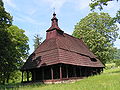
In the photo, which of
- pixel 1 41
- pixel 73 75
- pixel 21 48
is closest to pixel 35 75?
pixel 73 75

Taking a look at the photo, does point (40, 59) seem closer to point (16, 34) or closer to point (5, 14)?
point (5, 14)

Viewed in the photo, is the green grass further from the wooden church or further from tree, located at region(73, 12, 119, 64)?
tree, located at region(73, 12, 119, 64)

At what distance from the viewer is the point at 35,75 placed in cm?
3016

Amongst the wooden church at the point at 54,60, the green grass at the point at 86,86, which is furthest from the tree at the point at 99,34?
the green grass at the point at 86,86

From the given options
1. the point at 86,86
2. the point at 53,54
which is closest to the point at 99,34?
the point at 53,54

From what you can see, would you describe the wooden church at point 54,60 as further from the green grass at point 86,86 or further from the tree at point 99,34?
the tree at point 99,34

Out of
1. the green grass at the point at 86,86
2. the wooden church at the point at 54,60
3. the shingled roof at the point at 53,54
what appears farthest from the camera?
the shingled roof at the point at 53,54

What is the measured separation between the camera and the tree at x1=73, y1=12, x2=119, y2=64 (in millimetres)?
44219

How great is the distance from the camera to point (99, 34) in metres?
44.5

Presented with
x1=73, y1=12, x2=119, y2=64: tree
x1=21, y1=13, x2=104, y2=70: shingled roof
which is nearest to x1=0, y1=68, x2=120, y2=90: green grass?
x1=21, y1=13, x2=104, y2=70: shingled roof

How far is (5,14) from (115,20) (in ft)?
48.1

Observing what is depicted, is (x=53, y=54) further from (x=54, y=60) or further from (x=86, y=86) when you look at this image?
(x=86, y=86)

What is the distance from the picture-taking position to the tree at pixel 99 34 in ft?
145

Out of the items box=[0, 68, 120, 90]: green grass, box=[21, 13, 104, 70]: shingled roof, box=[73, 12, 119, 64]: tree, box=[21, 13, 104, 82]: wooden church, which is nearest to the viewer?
box=[0, 68, 120, 90]: green grass
